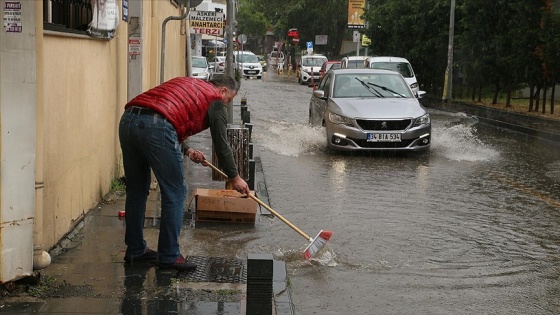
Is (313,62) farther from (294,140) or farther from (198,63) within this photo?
(294,140)

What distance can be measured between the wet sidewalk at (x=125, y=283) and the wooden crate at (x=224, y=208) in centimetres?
61

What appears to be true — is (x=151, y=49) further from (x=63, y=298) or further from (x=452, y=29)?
(x=452, y=29)

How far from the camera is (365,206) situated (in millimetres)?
10297

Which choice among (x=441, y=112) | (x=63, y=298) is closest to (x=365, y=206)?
(x=63, y=298)

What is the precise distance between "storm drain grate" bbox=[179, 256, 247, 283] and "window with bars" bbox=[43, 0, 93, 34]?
2203 mm

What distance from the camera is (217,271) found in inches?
267

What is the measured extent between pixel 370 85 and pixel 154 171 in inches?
413

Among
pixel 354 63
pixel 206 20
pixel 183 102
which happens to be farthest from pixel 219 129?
pixel 354 63

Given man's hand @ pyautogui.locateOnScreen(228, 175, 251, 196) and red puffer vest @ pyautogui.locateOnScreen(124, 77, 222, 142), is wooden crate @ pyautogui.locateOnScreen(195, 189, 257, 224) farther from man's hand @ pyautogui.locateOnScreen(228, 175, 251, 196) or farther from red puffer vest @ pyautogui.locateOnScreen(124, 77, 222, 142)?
red puffer vest @ pyautogui.locateOnScreen(124, 77, 222, 142)

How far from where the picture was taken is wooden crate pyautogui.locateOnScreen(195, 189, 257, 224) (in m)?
8.78

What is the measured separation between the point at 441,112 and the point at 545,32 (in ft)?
15.2

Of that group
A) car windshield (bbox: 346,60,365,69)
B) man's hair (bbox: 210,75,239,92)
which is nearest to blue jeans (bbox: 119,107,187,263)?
man's hair (bbox: 210,75,239,92)

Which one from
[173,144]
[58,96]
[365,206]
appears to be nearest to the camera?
[173,144]

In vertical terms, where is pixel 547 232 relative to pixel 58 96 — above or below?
below
